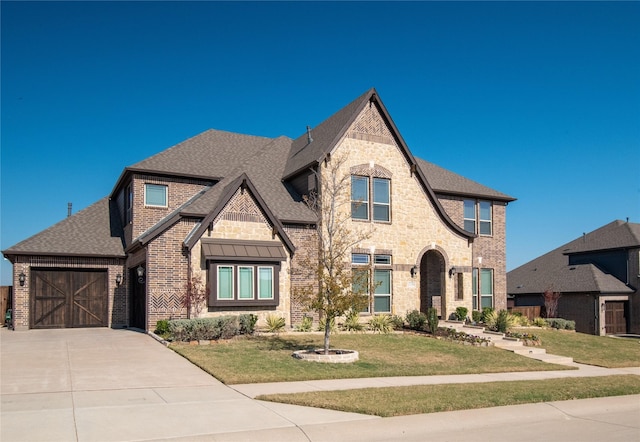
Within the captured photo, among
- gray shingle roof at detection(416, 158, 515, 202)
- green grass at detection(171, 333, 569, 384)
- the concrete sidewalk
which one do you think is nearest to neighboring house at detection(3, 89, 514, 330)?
gray shingle roof at detection(416, 158, 515, 202)

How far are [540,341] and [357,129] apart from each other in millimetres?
11892

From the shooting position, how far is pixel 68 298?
79.4 ft

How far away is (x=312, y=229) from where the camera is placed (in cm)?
2464

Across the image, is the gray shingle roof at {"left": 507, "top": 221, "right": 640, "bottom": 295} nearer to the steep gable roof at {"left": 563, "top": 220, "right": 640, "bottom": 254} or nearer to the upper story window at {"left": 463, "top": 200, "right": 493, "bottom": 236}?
the steep gable roof at {"left": 563, "top": 220, "right": 640, "bottom": 254}

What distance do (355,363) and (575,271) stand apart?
99.7 feet

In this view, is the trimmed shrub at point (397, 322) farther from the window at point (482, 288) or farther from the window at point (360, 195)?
the window at point (482, 288)

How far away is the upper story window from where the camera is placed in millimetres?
31266

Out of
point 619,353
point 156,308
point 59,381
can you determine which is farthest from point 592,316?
point 59,381

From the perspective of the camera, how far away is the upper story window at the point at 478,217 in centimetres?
3127

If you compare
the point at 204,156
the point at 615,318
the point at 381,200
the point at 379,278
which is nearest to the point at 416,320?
the point at 379,278

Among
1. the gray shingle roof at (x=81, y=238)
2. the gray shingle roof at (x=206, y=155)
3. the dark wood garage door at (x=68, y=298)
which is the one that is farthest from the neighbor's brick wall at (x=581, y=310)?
the dark wood garage door at (x=68, y=298)

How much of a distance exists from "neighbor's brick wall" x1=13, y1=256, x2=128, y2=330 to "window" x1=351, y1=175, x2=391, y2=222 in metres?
10.6

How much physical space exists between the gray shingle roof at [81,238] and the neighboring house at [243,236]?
5 cm

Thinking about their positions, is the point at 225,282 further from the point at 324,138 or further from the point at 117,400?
the point at 117,400
